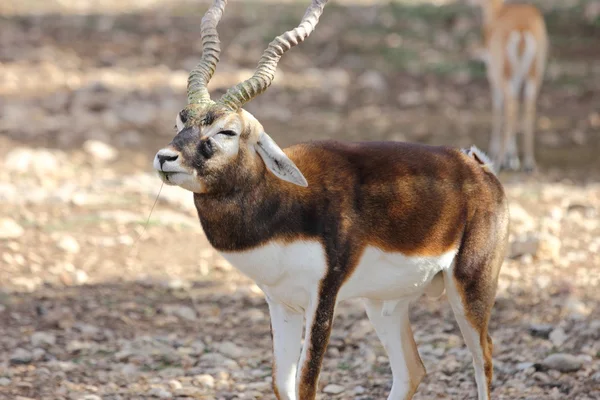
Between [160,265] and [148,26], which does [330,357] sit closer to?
[160,265]

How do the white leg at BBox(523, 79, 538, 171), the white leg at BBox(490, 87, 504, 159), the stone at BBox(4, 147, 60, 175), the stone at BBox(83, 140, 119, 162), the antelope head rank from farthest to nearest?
the white leg at BBox(490, 87, 504, 159) → the white leg at BBox(523, 79, 538, 171) → the stone at BBox(83, 140, 119, 162) → the stone at BBox(4, 147, 60, 175) → the antelope head

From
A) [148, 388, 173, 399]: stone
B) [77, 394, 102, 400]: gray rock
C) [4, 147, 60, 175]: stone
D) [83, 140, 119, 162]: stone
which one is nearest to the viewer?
[77, 394, 102, 400]: gray rock

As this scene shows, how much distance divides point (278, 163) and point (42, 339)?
99.6 inches

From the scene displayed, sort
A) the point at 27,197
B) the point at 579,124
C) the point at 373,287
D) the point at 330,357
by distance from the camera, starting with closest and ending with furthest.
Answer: the point at 373,287
the point at 330,357
the point at 27,197
the point at 579,124

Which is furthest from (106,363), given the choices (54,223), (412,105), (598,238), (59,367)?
(412,105)

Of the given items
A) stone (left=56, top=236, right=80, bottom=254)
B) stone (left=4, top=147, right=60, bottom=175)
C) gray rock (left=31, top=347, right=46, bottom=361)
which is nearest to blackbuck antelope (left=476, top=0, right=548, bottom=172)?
stone (left=4, top=147, right=60, bottom=175)

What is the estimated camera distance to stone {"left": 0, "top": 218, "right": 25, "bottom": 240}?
7.82 meters

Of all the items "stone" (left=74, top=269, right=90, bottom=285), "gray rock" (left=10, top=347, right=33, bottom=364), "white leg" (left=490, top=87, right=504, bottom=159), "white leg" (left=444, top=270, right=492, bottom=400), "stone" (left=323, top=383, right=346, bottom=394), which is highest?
"white leg" (left=444, top=270, right=492, bottom=400)

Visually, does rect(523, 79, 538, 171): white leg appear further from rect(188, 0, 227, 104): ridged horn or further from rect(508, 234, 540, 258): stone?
rect(188, 0, 227, 104): ridged horn

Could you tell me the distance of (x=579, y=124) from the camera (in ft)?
42.6

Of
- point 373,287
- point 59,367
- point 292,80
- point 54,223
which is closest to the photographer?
point 373,287

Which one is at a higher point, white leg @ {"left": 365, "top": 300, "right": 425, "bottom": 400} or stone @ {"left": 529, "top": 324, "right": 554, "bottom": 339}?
white leg @ {"left": 365, "top": 300, "right": 425, "bottom": 400}

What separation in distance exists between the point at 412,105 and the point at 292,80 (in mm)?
1758

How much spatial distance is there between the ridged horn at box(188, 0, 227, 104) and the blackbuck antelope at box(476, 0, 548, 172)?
23.9 feet
